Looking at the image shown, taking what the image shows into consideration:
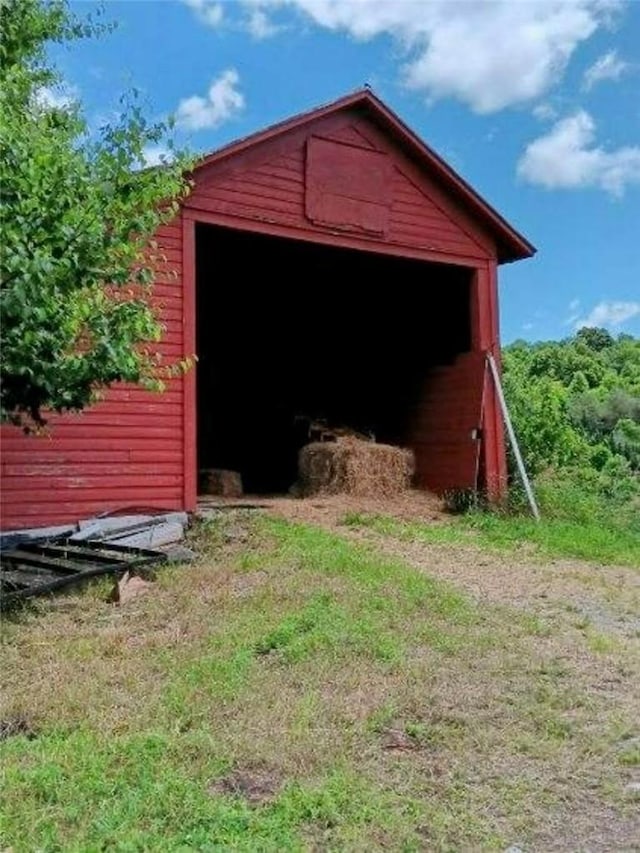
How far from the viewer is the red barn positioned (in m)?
8.66

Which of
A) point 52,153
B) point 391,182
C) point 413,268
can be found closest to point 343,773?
point 52,153

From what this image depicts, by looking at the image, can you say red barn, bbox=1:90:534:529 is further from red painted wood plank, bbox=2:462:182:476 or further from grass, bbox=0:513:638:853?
grass, bbox=0:513:638:853

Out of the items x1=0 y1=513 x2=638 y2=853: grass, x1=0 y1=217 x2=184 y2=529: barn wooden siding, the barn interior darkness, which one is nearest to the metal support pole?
the barn interior darkness

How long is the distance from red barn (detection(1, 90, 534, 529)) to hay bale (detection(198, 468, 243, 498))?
122 cm

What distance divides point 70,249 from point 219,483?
709cm

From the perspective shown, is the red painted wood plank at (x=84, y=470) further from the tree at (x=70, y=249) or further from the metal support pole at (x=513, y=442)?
the metal support pole at (x=513, y=442)

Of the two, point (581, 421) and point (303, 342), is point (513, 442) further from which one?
point (581, 421)

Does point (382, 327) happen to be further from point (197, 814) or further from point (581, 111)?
point (197, 814)

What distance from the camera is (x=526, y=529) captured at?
30.9 feet

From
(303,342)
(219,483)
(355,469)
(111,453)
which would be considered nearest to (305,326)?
(303,342)

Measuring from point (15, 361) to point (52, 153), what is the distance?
1453 mm

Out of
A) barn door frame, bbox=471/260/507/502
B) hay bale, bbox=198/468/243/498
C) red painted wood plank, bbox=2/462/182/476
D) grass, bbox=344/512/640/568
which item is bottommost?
grass, bbox=344/512/640/568

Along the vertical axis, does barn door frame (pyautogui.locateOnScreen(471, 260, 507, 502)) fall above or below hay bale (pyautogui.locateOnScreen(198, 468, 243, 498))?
above

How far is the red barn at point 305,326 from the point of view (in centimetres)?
866
